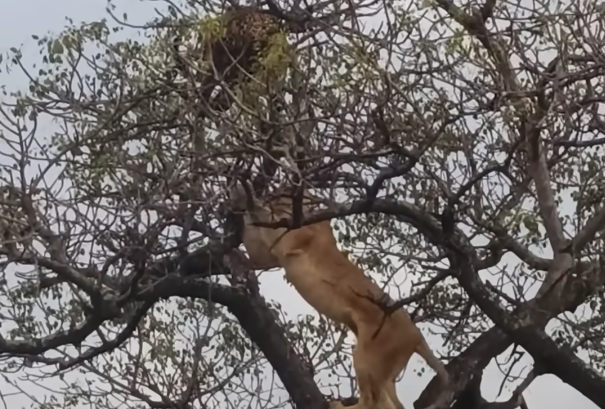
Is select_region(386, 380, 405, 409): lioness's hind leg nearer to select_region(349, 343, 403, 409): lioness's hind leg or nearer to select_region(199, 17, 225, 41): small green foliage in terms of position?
select_region(349, 343, 403, 409): lioness's hind leg

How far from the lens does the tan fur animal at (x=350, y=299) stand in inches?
160

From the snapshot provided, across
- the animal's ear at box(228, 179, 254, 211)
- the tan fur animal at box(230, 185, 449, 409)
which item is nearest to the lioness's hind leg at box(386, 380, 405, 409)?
the tan fur animal at box(230, 185, 449, 409)

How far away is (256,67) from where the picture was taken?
358cm

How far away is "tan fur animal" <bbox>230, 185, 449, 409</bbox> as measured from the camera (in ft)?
13.3

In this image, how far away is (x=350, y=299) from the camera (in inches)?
161

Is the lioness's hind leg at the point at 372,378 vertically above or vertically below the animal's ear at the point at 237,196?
below

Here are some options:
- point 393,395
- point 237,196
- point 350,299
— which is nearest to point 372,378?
point 393,395

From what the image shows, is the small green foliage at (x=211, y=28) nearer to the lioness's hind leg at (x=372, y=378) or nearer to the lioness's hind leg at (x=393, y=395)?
the lioness's hind leg at (x=372, y=378)

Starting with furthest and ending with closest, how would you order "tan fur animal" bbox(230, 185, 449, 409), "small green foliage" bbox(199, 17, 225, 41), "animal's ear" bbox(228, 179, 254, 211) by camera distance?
"tan fur animal" bbox(230, 185, 449, 409) < "animal's ear" bbox(228, 179, 254, 211) < "small green foliage" bbox(199, 17, 225, 41)

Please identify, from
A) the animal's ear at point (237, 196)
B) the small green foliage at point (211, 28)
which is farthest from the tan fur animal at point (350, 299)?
the small green foliage at point (211, 28)

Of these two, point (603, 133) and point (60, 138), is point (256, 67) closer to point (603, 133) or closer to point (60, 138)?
point (60, 138)

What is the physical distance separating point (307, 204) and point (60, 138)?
46.1 inches

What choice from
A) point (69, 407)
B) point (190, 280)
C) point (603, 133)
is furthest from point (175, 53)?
point (69, 407)

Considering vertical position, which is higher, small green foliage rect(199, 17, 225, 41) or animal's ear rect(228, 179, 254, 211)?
small green foliage rect(199, 17, 225, 41)
